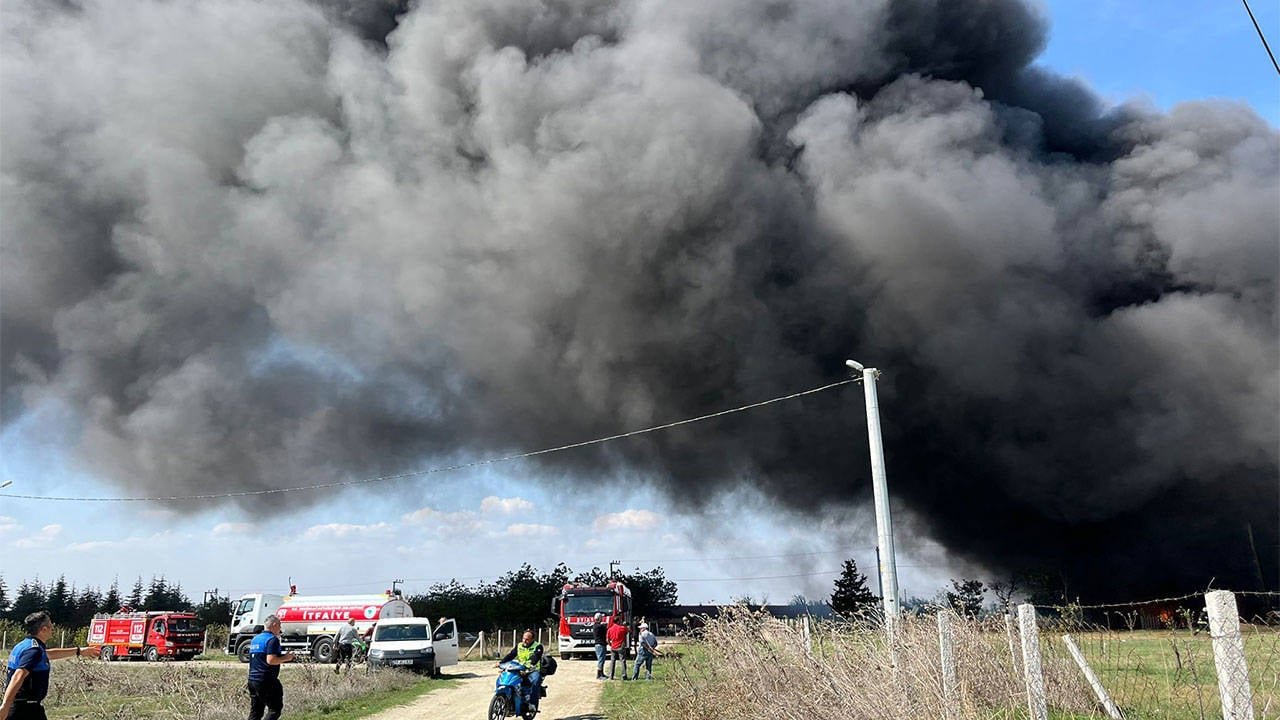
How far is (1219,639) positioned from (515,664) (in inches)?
343

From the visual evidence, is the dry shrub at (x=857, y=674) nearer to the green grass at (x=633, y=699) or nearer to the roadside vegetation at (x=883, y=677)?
the roadside vegetation at (x=883, y=677)

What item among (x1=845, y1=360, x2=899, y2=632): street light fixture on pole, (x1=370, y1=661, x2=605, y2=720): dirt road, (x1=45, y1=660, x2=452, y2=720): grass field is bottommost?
(x1=370, y1=661, x2=605, y2=720): dirt road

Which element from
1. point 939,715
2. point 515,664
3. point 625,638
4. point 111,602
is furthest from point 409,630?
point 111,602

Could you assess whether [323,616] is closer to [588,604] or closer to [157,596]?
[588,604]

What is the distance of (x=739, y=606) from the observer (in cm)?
1109

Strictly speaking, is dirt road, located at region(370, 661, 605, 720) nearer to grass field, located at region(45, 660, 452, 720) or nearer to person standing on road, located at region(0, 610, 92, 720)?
grass field, located at region(45, 660, 452, 720)

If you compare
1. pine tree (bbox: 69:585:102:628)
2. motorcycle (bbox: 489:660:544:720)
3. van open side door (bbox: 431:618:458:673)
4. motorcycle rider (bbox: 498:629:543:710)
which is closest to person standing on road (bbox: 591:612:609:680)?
van open side door (bbox: 431:618:458:673)

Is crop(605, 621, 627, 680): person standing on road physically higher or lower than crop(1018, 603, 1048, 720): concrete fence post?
lower

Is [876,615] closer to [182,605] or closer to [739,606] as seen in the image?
[739,606]

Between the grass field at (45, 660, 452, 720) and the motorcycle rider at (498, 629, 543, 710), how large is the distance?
3504 millimetres

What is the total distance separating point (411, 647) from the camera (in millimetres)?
21781

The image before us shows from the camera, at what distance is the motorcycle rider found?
11.9m

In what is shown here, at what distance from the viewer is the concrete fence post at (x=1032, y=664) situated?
706 cm

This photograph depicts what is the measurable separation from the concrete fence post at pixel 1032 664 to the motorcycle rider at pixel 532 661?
6.95 metres
